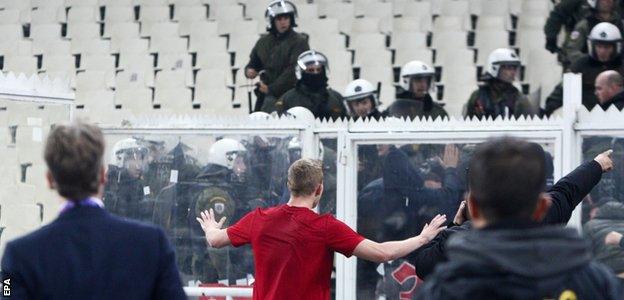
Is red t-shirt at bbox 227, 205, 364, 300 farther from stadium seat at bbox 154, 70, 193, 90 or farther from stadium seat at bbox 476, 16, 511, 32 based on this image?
stadium seat at bbox 154, 70, 193, 90

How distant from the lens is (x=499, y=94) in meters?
11.3

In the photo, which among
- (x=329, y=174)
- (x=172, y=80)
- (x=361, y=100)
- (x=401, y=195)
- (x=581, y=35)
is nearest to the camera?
(x=401, y=195)

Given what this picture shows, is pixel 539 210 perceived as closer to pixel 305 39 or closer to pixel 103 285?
pixel 103 285

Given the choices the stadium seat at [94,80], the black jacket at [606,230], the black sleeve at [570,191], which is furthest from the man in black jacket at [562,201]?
the stadium seat at [94,80]

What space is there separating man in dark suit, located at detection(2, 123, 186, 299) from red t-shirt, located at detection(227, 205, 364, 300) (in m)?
2.48


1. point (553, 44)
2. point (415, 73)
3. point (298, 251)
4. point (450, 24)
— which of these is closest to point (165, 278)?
point (298, 251)

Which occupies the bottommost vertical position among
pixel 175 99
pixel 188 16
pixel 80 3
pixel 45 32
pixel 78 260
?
pixel 78 260

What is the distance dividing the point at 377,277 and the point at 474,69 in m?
5.66

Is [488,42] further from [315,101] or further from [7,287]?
[7,287]

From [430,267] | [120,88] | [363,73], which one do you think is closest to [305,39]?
[363,73]

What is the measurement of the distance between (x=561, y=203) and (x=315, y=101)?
6659 millimetres

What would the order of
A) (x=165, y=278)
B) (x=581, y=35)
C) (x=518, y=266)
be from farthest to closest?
(x=581, y=35) → (x=165, y=278) → (x=518, y=266)

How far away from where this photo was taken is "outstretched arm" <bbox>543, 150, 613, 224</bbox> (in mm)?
4844

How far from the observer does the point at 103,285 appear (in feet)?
11.9
